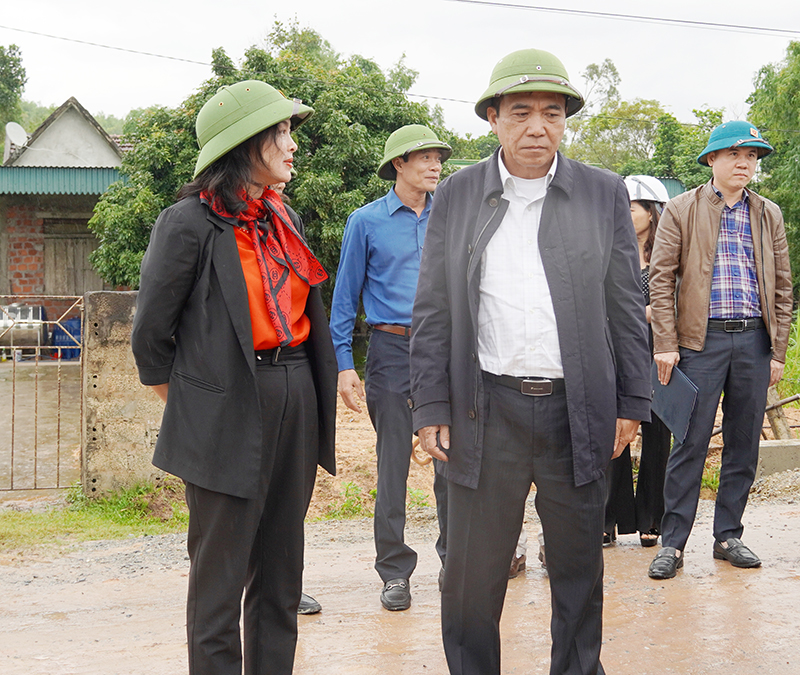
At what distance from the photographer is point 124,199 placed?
1410 cm

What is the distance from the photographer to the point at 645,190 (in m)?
4.72

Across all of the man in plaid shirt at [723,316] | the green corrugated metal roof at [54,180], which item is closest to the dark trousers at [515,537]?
the man in plaid shirt at [723,316]

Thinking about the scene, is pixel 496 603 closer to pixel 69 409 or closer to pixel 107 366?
pixel 107 366

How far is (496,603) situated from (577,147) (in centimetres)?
4282

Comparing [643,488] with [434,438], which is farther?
[643,488]

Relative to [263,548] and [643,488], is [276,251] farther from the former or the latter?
[643,488]

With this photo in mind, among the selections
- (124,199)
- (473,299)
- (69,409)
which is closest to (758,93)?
(124,199)

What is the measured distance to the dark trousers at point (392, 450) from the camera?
13.1 ft

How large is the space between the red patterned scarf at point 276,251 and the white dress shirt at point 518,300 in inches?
24.4

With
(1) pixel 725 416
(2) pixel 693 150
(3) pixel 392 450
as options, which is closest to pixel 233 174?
(3) pixel 392 450

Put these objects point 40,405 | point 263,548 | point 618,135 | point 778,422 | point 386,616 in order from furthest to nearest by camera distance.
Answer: point 618,135, point 40,405, point 778,422, point 386,616, point 263,548

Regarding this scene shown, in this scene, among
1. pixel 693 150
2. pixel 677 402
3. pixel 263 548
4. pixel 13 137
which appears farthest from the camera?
pixel 693 150

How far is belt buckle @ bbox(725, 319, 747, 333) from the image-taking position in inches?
166

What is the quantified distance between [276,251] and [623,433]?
4.28 feet
